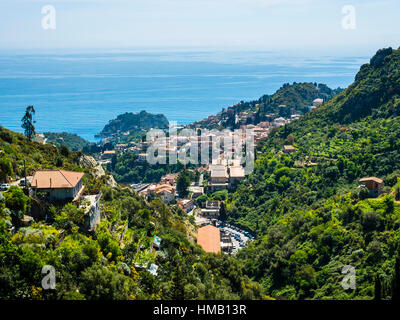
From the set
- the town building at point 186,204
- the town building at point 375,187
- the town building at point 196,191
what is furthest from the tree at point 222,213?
the town building at point 375,187

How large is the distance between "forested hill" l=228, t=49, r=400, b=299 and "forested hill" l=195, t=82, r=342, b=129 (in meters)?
20.5

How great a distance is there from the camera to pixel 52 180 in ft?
55.8

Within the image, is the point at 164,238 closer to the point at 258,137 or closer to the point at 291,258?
the point at 291,258

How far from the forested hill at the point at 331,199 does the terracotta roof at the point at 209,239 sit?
1788 mm

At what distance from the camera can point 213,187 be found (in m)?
42.8

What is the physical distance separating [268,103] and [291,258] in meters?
54.2

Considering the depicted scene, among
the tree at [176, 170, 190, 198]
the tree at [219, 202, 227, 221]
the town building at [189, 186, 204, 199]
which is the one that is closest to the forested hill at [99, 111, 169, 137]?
the town building at [189, 186, 204, 199]

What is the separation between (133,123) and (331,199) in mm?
66837

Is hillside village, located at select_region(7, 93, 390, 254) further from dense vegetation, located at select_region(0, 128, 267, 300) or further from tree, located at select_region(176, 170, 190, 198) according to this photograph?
dense vegetation, located at select_region(0, 128, 267, 300)

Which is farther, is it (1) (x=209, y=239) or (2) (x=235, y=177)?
(2) (x=235, y=177)

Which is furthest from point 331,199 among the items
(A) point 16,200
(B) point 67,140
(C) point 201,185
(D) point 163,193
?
(B) point 67,140

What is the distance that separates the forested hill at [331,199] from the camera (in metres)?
20.5

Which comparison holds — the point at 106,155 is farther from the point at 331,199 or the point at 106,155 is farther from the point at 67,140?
the point at 331,199
